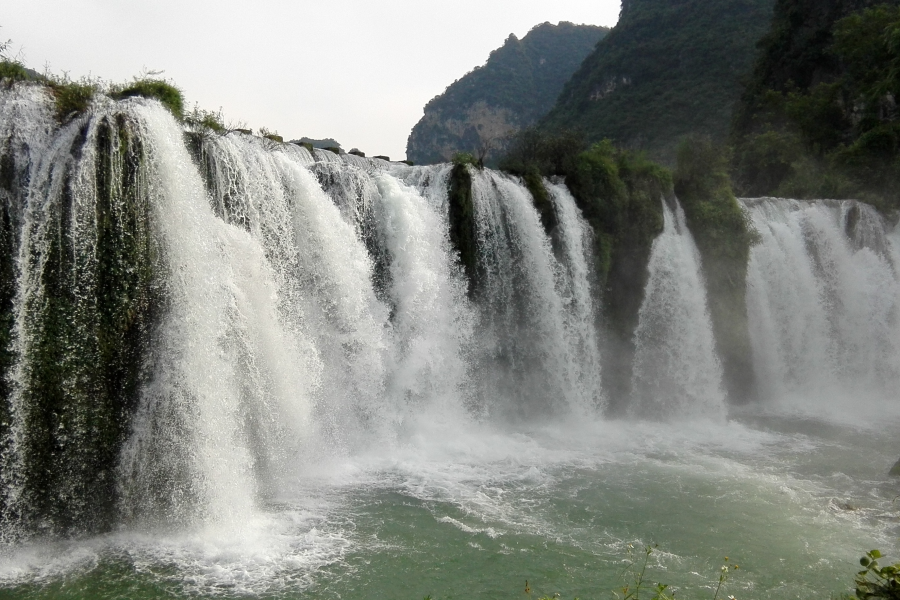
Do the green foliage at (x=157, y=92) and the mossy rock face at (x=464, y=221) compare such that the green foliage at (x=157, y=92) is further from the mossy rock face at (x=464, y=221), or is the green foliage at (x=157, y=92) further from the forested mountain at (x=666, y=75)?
the forested mountain at (x=666, y=75)

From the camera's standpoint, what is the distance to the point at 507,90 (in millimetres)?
90188

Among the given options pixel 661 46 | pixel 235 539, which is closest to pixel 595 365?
pixel 235 539

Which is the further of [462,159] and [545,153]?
[545,153]

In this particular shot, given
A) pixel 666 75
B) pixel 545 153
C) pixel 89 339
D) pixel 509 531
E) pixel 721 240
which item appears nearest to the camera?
pixel 89 339

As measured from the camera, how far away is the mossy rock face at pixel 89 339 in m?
7.23

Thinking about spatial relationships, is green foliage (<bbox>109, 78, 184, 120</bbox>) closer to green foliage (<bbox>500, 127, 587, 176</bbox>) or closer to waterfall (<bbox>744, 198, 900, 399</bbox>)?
green foliage (<bbox>500, 127, 587, 176</bbox>)

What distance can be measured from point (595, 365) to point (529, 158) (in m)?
6.18

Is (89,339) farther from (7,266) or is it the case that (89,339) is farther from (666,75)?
(666,75)

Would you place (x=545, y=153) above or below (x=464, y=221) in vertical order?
above

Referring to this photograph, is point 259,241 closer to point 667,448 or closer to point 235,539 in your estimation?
point 235,539

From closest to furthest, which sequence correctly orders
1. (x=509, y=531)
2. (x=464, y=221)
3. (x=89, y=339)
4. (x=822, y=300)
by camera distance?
(x=89, y=339), (x=509, y=531), (x=464, y=221), (x=822, y=300)

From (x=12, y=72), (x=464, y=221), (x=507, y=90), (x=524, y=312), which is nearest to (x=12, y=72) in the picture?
(x=12, y=72)

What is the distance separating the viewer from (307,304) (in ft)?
34.5

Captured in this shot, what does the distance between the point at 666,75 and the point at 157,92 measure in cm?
4566
